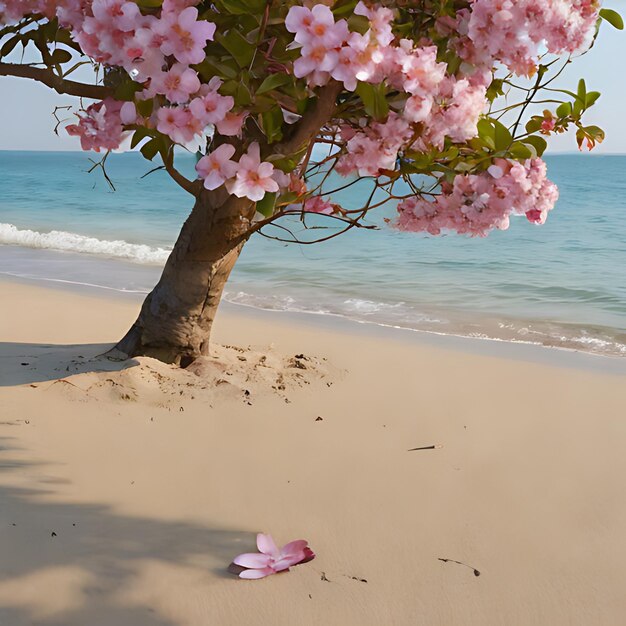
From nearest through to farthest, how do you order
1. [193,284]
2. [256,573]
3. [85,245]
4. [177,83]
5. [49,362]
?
[177,83]
[256,573]
[193,284]
[49,362]
[85,245]

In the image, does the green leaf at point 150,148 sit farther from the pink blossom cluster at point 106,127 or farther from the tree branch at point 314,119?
the tree branch at point 314,119

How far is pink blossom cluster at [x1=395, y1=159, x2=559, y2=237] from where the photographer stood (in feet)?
8.38

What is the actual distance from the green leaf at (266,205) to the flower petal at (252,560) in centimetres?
124

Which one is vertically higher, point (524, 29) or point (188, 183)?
point (524, 29)

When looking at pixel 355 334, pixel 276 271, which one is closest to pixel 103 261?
pixel 276 271

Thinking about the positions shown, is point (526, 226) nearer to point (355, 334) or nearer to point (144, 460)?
point (355, 334)

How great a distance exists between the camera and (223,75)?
2.22 m

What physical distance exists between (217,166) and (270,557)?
1.42m

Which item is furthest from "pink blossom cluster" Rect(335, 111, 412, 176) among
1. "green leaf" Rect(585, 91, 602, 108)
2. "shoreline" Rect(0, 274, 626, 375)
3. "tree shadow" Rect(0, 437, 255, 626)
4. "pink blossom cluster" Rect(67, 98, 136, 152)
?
"shoreline" Rect(0, 274, 626, 375)

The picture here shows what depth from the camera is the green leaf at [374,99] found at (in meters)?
2.22

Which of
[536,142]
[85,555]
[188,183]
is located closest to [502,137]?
[536,142]

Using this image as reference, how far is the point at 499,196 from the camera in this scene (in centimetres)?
260

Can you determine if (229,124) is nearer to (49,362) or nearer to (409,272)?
(49,362)

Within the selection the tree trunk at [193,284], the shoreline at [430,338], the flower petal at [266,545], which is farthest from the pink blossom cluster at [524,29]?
the shoreline at [430,338]
